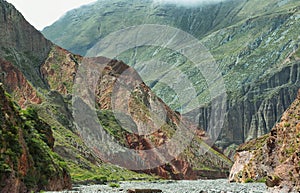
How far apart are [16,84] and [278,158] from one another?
66883 millimetres

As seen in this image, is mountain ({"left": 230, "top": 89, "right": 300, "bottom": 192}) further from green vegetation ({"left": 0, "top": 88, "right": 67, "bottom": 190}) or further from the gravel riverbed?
green vegetation ({"left": 0, "top": 88, "right": 67, "bottom": 190})

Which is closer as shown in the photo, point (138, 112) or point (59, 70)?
point (138, 112)

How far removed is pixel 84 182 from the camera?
216ft

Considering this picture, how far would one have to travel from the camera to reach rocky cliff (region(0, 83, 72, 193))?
98.7 feet

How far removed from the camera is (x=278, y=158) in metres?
49.8

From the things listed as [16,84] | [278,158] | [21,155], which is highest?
[16,84]

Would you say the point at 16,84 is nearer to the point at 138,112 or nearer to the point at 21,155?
the point at 138,112

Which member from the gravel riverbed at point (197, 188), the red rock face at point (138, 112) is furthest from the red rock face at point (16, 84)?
the gravel riverbed at point (197, 188)

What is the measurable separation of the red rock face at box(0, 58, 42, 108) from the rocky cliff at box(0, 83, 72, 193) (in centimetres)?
5682

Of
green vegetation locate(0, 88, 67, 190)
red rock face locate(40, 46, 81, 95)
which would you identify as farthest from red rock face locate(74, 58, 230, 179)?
green vegetation locate(0, 88, 67, 190)

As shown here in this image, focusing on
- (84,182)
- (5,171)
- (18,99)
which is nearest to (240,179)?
(84,182)

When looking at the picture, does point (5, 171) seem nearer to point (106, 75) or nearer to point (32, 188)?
point (32, 188)

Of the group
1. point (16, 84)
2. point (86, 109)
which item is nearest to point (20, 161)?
point (16, 84)

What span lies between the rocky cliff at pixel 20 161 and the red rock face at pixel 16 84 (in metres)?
56.8
